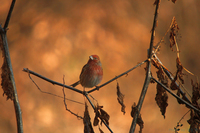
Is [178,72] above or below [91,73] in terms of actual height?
below

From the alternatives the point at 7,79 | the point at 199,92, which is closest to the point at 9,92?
the point at 7,79

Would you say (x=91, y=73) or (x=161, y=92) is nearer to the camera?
(x=161, y=92)

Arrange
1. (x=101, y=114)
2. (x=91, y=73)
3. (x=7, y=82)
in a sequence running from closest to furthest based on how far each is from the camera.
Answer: (x=7, y=82)
(x=101, y=114)
(x=91, y=73)

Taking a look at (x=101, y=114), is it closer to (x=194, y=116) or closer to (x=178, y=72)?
(x=178, y=72)

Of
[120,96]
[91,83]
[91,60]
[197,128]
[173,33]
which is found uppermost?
[91,60]

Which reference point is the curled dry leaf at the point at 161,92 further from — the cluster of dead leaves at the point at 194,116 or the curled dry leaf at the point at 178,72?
the cluster of dead leaves at the point at 194,116

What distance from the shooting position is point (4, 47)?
1118mm

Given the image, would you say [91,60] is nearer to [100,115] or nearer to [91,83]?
[91,83]

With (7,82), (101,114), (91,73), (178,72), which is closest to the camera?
(7,82)

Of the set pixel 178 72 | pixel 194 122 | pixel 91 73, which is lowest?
pixel 194 122

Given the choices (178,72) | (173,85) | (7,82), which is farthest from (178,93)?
(7,82)

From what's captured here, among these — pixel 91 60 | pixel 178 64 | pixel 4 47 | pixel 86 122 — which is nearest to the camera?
pixel 4 47

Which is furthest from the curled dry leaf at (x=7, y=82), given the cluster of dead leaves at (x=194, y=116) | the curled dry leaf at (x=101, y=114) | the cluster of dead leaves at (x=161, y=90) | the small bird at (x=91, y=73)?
the small bird at (x=91, y=73)

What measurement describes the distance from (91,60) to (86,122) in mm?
1328
